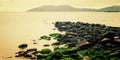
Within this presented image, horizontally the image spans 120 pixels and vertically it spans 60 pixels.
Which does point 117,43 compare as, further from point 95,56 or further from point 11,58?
point 11,58

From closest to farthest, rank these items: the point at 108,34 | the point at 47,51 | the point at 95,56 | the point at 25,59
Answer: the point at 95,56 < the point at 25,59 < the point at 47,51 < the point at 108,34

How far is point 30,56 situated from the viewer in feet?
42.5

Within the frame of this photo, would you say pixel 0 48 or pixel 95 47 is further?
pixel 0 48

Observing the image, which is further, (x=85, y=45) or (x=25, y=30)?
(x=25, y=30)

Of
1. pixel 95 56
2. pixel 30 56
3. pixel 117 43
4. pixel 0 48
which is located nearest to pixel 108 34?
pixel 117 43

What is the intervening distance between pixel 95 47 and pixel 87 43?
2.19 ft

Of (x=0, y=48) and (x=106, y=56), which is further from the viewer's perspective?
(x=0, y=48)

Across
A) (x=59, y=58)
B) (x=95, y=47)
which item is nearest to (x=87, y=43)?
(x=95, y=47)

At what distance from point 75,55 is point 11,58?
3629 millimetres

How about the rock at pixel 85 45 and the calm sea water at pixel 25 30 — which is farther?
the calm sea water at pixel 25 30

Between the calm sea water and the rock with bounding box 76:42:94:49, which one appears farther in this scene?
the calm sea water

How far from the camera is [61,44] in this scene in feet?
53.1

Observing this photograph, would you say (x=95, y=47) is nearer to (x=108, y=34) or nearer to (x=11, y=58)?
(x=108, y=34)

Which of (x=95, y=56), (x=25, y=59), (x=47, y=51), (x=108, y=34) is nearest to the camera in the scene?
(x=95, y=56)
